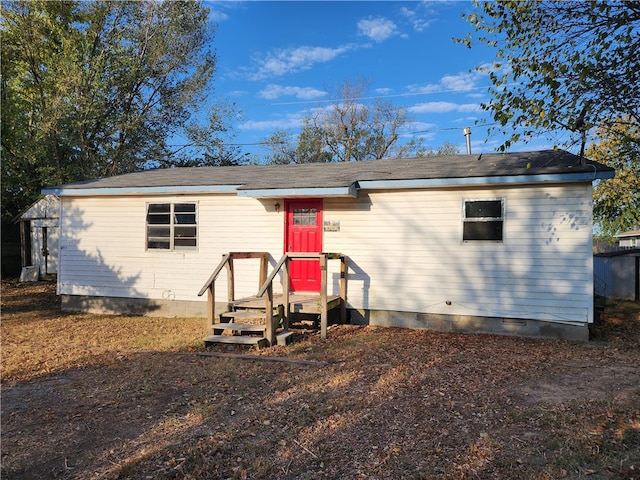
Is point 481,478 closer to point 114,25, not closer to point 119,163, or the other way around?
point 119,163

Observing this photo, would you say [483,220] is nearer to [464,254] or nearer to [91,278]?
[464,254]

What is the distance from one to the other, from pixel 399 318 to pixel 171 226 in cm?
549

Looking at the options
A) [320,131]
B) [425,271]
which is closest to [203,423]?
[425,271]

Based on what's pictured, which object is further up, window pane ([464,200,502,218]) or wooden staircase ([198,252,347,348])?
window pane ([464,200,502,218])

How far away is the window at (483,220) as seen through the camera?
7.69m

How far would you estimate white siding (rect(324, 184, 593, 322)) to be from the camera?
7.25 meters

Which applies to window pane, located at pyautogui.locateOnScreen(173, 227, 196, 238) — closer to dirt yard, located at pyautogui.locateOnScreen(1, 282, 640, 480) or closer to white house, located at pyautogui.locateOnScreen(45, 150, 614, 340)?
white house, located at pyautogui.locateOnScreen(45, 150, 614, 340)

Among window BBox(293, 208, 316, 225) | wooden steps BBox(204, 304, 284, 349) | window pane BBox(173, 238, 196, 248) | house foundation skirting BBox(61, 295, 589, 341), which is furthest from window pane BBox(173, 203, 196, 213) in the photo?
wooden steps BBox(204, 304, 284, 349)

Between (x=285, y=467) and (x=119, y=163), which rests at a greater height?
(x=119, y=163)

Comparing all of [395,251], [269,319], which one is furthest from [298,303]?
[395,251]

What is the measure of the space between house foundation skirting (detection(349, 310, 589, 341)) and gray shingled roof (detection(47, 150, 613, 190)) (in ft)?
8.43

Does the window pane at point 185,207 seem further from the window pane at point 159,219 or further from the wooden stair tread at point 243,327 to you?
the wooden stair tread at point 243,327

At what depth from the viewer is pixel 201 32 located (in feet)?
68.2

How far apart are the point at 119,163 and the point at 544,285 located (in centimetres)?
1678
